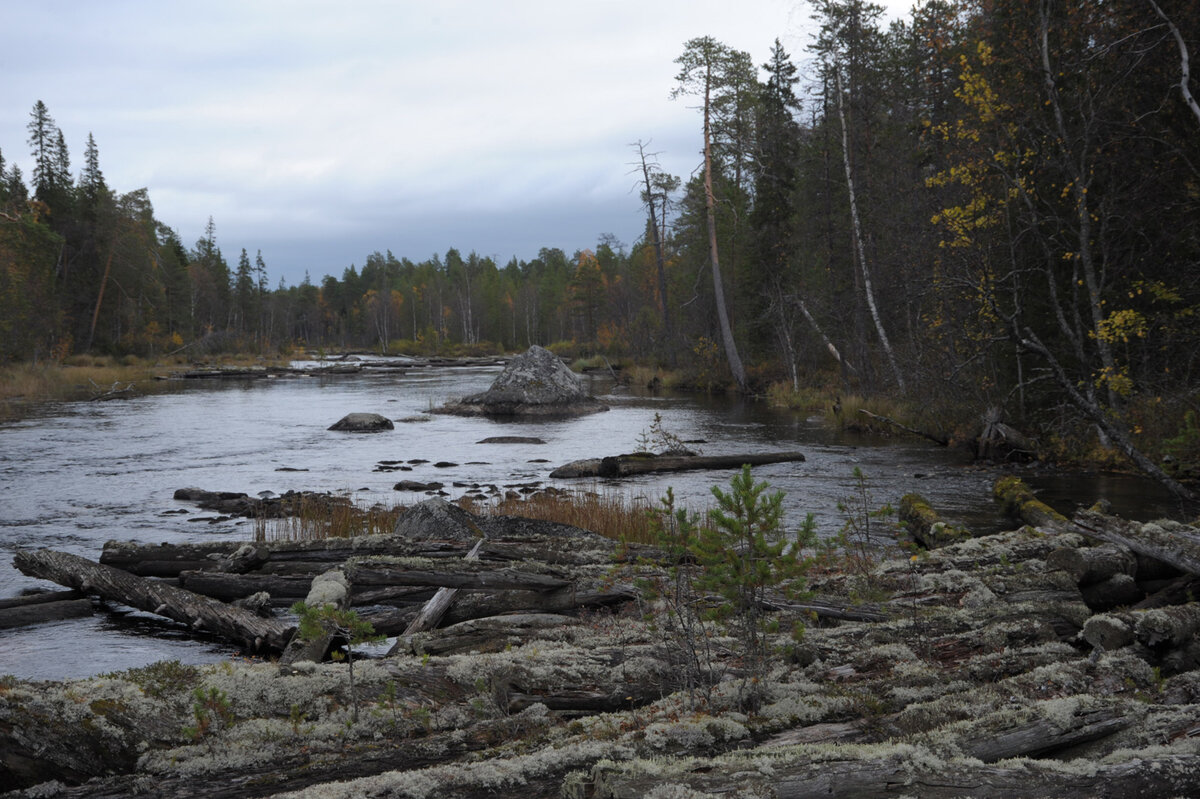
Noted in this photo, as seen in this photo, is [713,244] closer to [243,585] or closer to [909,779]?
[243,585]

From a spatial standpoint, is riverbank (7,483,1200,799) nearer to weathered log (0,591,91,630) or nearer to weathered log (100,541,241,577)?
weathered log (100,541,241,577)

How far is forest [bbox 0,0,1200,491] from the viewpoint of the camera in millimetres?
12922

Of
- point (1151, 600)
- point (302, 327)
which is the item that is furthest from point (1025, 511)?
point (302, 327)

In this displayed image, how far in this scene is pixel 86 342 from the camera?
61.9m

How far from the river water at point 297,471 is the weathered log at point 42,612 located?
93mm

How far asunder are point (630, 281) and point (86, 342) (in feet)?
150

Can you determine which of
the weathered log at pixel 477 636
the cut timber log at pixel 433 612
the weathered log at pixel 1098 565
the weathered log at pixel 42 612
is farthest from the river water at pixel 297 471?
the weathered log at pixel 1098 565

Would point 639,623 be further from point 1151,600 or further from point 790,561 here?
point 1151,600

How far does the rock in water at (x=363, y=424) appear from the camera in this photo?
82.1 ft

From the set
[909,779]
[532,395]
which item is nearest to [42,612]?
[909,779]

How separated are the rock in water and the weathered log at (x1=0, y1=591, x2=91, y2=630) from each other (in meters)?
16.7

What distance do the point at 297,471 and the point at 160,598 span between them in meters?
10.3

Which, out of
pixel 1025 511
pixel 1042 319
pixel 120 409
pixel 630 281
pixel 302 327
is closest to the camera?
pixel 1025 511

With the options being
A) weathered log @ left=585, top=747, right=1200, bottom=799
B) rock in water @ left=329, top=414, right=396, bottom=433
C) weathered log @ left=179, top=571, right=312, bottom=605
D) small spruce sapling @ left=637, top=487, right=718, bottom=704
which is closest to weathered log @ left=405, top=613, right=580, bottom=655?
small spruce sapling @ left=637, top=487, right=718, bottom=704
